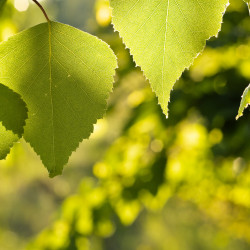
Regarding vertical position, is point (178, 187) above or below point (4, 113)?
below

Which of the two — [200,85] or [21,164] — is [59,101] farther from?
[21,164]

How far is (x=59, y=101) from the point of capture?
1.23 feet

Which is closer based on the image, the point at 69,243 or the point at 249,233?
the point at 69,243

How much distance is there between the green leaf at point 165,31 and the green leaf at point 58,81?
39mm

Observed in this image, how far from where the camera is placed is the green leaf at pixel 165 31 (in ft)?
1.12

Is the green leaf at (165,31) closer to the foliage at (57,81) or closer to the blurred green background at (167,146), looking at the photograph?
the foliage at (57,81)

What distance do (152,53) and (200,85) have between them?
1.18 metres

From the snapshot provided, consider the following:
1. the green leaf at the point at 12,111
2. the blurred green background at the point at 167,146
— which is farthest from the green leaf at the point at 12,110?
the blurred green background at the point at 167,146

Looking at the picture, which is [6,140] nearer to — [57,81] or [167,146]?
[57,81]

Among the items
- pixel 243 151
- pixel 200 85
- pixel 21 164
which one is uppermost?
pixel 200 85

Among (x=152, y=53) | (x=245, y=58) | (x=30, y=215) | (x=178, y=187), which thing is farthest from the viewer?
(x=30, y=215)

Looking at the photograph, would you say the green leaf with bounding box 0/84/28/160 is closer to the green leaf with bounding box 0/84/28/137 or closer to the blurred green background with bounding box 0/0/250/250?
the green leaf with bounding box 0/84/28/137

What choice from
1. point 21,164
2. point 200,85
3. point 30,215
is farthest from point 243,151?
point 30,215

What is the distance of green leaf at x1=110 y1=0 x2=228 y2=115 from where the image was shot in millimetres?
340
